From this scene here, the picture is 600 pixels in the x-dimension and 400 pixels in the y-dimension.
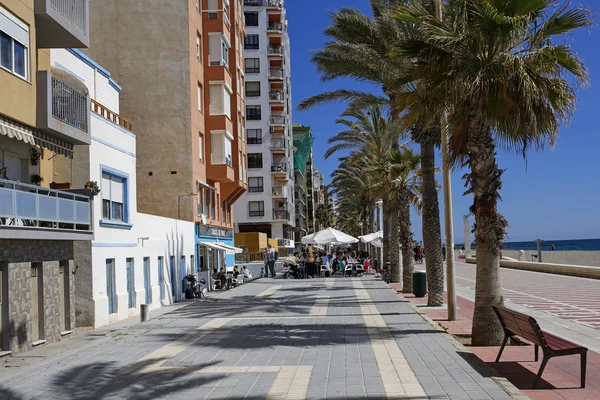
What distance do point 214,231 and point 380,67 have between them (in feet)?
52.2

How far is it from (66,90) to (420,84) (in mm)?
8382

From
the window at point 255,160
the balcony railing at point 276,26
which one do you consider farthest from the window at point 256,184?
the balcony railing at point 276,26

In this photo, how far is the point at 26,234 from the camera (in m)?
13.8

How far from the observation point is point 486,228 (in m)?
13.2

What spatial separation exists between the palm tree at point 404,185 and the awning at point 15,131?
16115 millimetres

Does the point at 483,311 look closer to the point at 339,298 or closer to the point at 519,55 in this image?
the point at 519,55

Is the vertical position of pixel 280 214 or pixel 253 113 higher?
pixel 253 113

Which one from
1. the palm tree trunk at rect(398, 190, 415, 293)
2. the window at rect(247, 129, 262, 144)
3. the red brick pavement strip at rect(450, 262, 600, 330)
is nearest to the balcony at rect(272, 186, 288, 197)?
the window at rect(247, 129, 262, 144)

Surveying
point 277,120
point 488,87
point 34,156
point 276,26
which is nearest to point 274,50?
point 276,26

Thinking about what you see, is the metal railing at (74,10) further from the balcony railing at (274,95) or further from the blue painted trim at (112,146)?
the balcony railing at (274,95)

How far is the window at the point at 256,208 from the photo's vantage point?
79.4 meters

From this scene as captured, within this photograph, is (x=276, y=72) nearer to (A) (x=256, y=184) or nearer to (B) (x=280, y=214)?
(A) (x=256, y=184)

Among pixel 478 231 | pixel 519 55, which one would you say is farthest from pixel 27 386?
pixel 519 55

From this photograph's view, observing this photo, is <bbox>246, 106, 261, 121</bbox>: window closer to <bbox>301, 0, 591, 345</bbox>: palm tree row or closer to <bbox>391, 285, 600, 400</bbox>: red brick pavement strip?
<bbox>301, 0, 591, 345</bbox>: palm tree row
